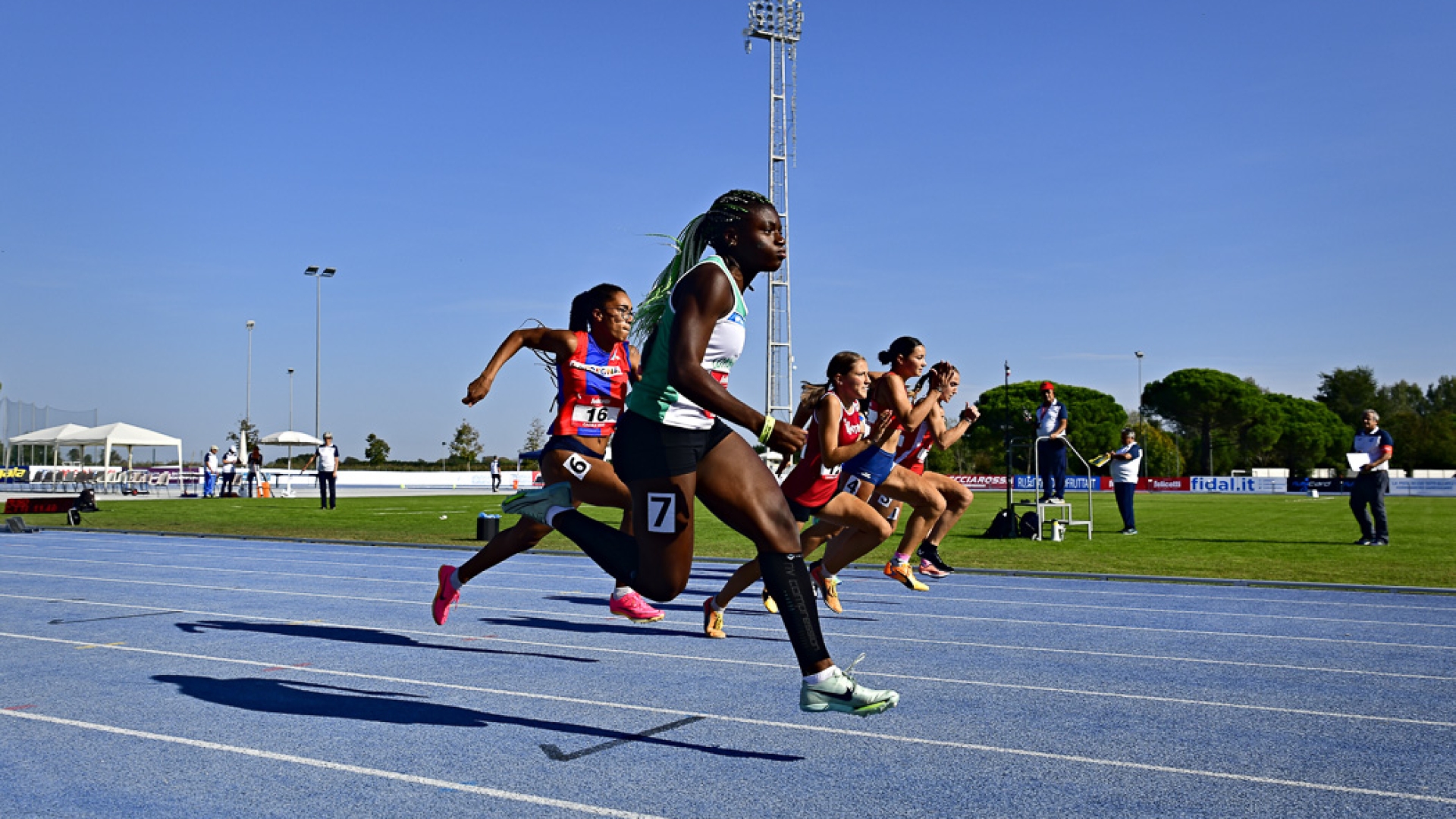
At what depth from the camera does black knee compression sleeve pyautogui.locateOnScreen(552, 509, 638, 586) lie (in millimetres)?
4812

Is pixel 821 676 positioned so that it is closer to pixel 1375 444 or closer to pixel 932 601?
pixel 932 601

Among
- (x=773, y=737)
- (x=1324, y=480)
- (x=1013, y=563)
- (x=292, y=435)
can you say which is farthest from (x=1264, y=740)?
(x=1324, y=480)

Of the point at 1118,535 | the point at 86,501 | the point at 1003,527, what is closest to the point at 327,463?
the point at 86,501

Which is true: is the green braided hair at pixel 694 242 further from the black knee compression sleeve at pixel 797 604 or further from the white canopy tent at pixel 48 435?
the white canopy tent at pixel 48 435

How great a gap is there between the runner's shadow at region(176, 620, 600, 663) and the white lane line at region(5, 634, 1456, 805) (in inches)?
34.9

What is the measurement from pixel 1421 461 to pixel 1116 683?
86.7 m

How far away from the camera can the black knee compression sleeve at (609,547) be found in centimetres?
481

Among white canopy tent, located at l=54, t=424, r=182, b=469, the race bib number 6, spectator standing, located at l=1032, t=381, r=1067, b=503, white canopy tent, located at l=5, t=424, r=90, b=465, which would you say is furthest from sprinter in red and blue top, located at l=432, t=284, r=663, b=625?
white canopy tent, located at l=5, t=424, r=90, b=465

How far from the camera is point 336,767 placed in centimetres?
415

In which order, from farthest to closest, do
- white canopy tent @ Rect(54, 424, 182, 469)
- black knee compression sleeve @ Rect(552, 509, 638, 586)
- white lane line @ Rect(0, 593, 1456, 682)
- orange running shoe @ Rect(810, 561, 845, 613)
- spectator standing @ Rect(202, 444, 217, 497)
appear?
white canopy tent @ Rect(54, 424, 182, 469)
spectator standing @ Rect(202, 444, 217, 497)
orange running shoe @ Rect(810, 561, 845, 613)
white lane line @ Rect(0, 593, 1456, 682)
black knee compression sleeve @ Rect(552, 509, 638, 586)

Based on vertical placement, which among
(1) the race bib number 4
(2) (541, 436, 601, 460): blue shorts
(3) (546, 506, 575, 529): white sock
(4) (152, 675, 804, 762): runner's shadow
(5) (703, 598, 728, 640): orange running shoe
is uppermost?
(1) the race bib number 4

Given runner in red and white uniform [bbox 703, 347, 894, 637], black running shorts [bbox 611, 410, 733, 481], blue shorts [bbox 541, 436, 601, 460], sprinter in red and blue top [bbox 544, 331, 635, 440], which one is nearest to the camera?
black running shorts [bbox 611, 410, 733, 481]

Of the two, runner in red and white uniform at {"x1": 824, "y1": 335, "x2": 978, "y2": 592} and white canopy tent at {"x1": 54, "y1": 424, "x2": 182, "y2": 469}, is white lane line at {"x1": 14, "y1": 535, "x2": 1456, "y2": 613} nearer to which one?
runner in red and white uniform at {"x1": 824, "y1": 335, "x2": 978, "y2": 592}

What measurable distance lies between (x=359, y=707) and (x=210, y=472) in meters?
33.8
